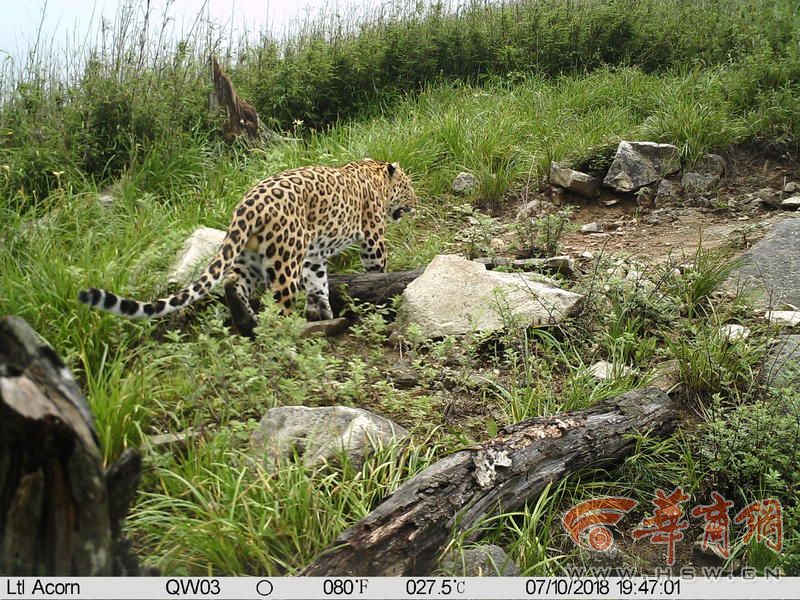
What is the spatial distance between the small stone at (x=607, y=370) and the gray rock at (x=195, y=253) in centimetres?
271

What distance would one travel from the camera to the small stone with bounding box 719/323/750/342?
203 inches

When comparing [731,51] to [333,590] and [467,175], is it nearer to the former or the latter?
[467,175]

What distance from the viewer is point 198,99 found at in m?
8.39

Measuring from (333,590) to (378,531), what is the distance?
1.20 ft

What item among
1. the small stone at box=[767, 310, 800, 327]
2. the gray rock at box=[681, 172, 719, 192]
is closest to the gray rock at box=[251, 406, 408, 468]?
the small stone at box=[767, 310, 800, 327]

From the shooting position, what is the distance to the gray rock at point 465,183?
8.45 m

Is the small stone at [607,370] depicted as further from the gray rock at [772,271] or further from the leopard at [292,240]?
the leopard at [292,240]

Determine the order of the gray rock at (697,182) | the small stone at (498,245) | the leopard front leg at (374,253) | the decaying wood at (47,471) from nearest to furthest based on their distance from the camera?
the decaying wood at (47,471)
the leopard front leg at (374,253)
the small stone at (498,245)
the gray rock at (697,182)

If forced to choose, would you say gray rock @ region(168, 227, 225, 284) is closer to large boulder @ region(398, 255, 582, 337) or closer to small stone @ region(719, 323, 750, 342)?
large boulder @ region(398, 255, 582, 337)

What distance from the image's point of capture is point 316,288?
6.28 metres

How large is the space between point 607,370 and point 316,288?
2411mm

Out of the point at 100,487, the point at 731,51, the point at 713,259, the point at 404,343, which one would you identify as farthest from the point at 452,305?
the point at 731,51

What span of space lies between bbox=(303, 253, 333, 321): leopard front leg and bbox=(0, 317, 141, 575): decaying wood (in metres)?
4.02
